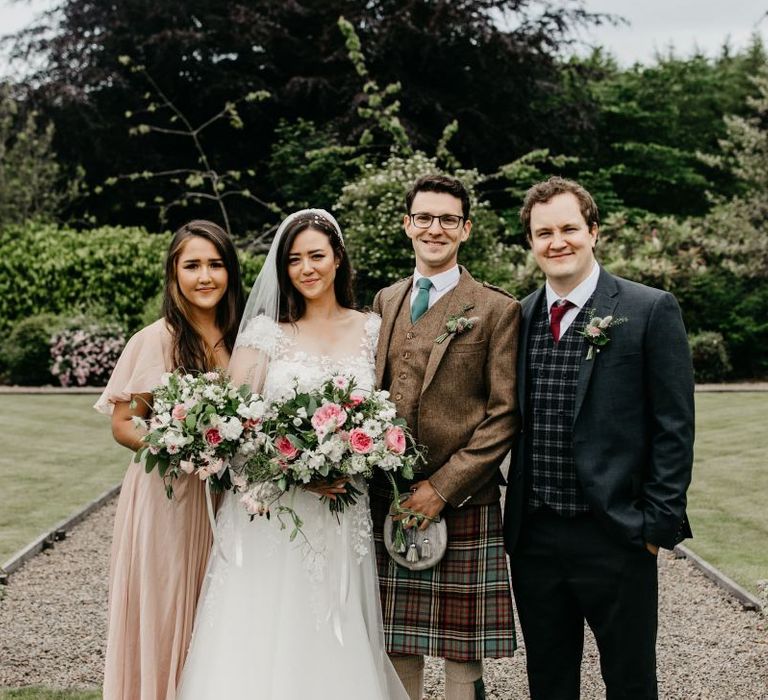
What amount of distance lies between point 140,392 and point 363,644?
125cm

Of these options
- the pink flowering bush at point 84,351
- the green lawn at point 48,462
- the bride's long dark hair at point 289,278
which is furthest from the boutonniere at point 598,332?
the pink flowering bush at point 84,351

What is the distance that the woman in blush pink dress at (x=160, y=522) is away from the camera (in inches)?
128

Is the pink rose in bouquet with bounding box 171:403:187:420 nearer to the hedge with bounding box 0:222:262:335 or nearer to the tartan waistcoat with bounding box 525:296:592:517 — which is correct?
the tartan waistcoat with bounding box 525:296:592:517

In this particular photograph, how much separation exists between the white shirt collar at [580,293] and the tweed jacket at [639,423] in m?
0.09

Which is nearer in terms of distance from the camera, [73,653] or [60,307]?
[73,653]

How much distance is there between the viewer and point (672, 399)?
2.86m

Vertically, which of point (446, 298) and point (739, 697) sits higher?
point (446, 298)

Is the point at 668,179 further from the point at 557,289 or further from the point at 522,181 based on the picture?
the point at 557,289

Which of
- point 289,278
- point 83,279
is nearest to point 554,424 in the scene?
point 289,278

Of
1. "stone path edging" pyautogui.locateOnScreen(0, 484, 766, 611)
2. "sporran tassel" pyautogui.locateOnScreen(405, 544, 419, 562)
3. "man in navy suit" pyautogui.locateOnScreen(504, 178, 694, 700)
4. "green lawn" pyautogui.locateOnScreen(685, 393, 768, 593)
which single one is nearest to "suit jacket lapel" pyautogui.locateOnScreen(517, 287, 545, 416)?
"man in navy suit" pyautogui.locateOnScreen(504, 178, 694, 700)

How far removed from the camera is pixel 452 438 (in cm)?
316

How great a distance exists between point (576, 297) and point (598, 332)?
0.20 m

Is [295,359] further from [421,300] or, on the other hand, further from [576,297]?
[576,297]

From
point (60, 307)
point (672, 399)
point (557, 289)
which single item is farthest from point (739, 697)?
point (60, 307)
